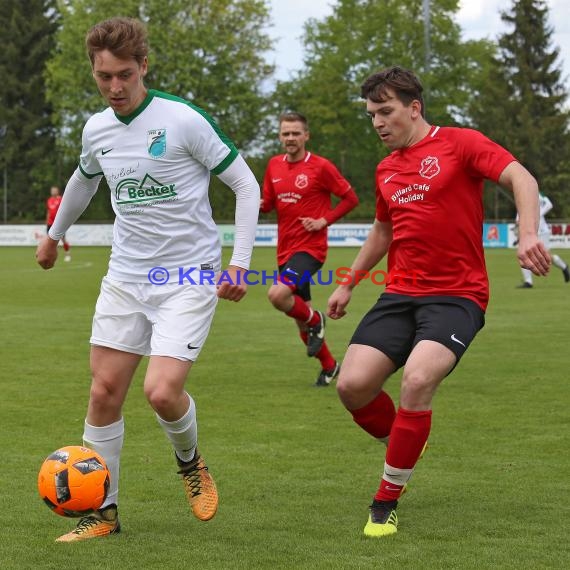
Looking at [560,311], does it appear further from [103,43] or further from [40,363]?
[103,43]

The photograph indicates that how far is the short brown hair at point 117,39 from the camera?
194 inches

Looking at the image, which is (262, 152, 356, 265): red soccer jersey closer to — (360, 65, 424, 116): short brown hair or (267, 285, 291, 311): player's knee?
(267, 285, 291, 311): player's knee

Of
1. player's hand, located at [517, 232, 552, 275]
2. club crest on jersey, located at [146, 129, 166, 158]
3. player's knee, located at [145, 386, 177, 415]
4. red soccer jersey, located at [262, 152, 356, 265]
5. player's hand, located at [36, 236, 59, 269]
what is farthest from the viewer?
red soccer jersey, located at [262, 152, 356, 265]

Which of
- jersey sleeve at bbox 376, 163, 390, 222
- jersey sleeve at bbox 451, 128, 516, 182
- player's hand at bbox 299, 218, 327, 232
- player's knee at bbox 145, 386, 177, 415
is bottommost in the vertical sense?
player's knee at bbox 145, 386, 177, 415

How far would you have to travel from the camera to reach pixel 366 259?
602cm

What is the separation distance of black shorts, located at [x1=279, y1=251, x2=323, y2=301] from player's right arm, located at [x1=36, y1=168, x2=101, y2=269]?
477 centimetres

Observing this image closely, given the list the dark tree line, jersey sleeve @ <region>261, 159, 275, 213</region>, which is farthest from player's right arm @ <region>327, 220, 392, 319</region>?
the dark tree line

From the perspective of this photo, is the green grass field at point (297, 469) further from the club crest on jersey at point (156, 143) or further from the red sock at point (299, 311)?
the club crest on jersey at point (156, 143)

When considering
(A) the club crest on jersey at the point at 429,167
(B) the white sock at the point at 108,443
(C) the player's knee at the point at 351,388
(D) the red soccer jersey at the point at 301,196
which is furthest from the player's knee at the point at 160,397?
(D) the red soccer jersey at the point at 301,196

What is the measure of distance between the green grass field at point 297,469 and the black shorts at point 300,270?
2.61 feet

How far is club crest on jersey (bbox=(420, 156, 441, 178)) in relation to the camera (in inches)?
214

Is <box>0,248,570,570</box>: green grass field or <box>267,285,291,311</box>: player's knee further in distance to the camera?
<box>267,285,291,311</box>: player's knee

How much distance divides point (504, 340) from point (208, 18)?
47124 mm

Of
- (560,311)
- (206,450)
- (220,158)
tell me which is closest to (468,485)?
(206,450)
